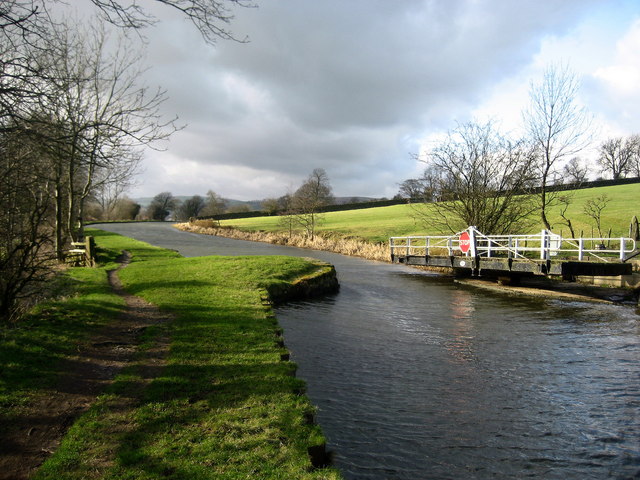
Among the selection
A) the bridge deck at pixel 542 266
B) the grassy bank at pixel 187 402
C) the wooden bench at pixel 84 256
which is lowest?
the grassy bank at pixel 187 402

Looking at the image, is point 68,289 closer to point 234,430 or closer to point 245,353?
point 245,353

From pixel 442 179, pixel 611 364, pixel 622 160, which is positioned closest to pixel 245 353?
pixel 611 364

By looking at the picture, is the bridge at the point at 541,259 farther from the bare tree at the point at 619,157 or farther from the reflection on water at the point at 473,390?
the bare tree at the point at 619,157

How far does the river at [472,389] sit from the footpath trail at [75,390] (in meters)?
2.86

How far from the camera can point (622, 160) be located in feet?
228

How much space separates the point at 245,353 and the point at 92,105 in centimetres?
1939

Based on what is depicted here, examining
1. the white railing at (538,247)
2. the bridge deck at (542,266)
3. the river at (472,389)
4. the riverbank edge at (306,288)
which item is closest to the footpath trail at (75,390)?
the river at (472,389)

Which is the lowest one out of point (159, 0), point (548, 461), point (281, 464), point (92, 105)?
point (548, 461)

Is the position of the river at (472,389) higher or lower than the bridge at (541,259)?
lower

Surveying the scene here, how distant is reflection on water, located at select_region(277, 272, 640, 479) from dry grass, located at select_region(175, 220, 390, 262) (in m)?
17.4

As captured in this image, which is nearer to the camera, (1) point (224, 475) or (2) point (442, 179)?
(1) point (224, 475)

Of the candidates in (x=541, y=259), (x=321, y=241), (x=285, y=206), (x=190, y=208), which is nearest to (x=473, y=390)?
(x=541, y=259)

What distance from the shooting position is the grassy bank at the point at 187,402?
396 centimetres

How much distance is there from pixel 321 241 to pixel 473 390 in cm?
3107
